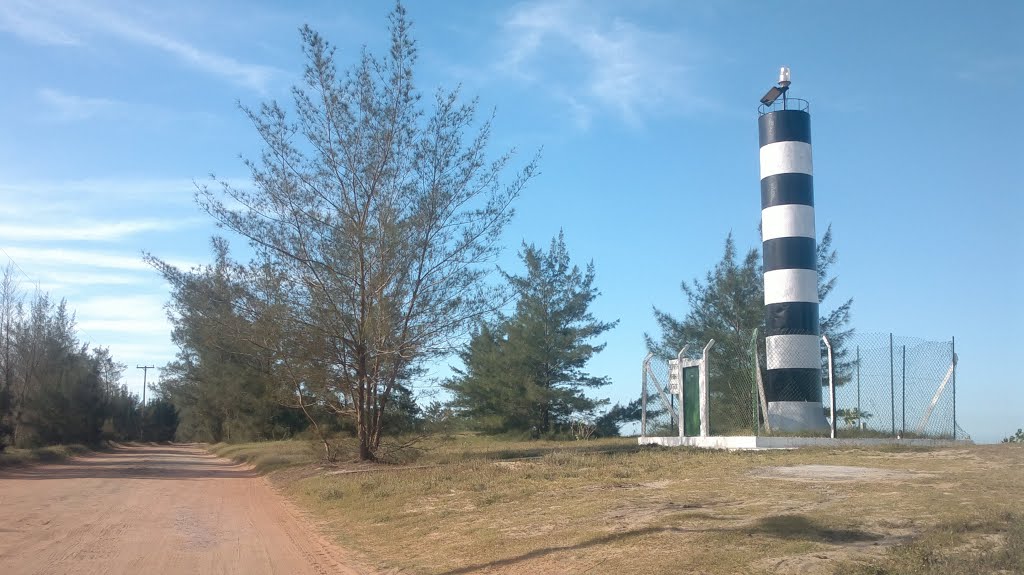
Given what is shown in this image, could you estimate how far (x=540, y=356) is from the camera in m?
35.4

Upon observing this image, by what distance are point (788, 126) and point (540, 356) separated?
16.9 meters

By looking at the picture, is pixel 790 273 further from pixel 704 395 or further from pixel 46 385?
pixel 46 385

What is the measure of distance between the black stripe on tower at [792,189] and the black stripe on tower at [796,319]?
2.72 m

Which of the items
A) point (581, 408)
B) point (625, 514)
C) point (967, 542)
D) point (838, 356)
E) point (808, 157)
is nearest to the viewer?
point (967, 542)

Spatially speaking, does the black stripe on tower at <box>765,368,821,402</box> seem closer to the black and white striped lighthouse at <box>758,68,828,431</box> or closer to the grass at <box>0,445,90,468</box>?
the black and white striped lighthouse at <box>758,68,828,431</box>

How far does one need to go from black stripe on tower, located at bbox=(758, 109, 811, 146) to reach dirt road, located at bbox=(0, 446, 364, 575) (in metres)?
15.5

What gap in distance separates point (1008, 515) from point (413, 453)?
1708 centimetres

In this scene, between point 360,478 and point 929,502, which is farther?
point 360,478

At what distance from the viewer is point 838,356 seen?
65.5ft

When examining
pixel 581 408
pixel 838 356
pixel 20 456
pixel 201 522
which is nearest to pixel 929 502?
pixel 201 522

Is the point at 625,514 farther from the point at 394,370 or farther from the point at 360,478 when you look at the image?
the point at 394,370

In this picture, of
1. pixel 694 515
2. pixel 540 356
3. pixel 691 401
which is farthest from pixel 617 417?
pixel 694 515

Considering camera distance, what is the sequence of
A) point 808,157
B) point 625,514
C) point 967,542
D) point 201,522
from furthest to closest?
point 808,157 < point 201,522 < point 625,514 < point 967,542

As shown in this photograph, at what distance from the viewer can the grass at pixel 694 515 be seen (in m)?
7.04
